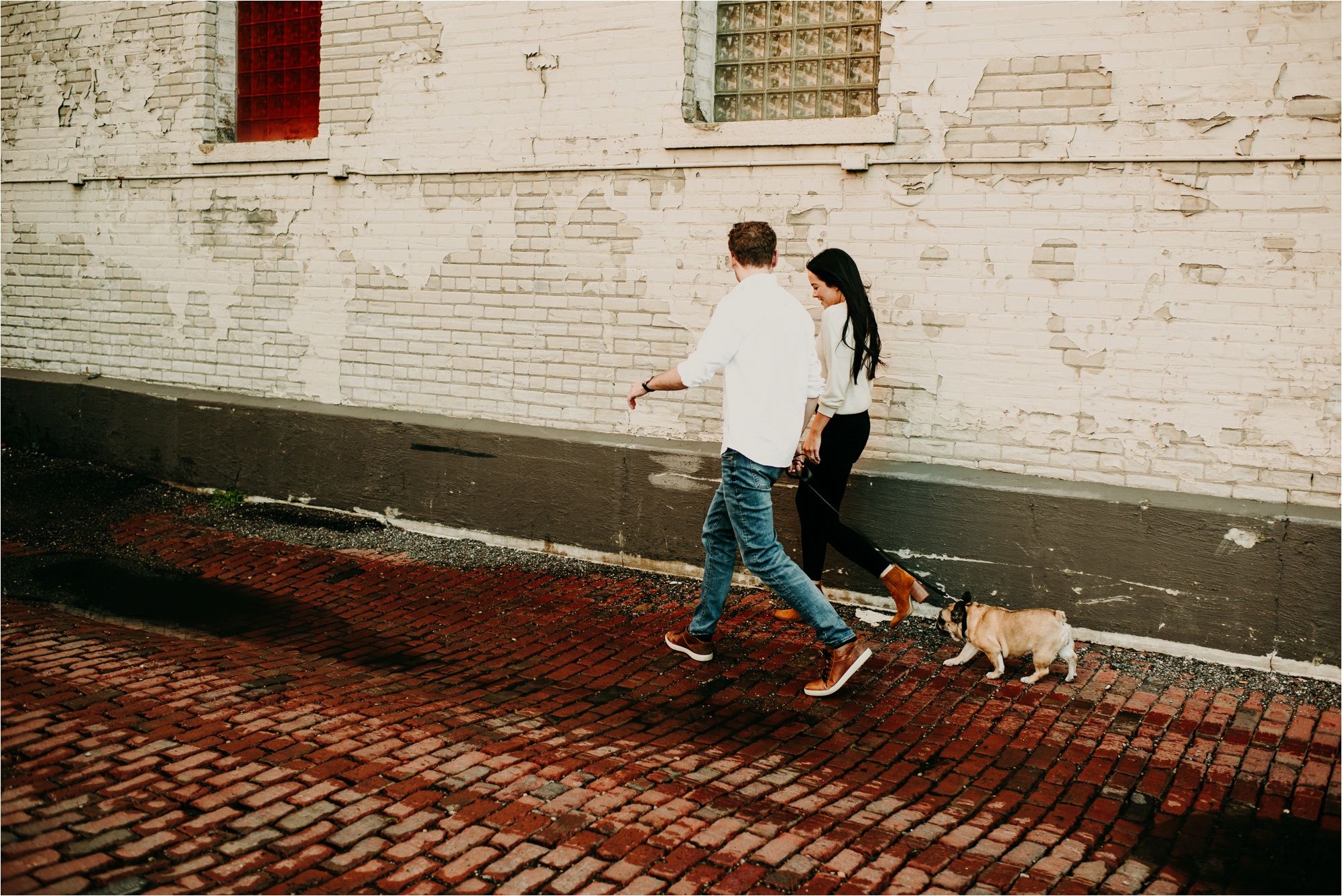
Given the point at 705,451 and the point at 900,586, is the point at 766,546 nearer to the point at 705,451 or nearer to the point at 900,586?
the point at 900,586

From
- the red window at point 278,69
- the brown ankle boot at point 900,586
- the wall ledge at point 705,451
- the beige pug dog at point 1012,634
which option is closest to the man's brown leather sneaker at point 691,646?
the brown ankle boot at point 900,586

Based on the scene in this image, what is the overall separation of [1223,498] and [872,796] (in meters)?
2.67

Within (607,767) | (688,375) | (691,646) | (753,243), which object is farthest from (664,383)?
(607,767)

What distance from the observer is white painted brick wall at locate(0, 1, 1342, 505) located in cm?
525

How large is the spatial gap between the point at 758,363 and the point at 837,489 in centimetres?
Answer: 123

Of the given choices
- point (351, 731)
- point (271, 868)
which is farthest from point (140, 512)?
point (271, 868)

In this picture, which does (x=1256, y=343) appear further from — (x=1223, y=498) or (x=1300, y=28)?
(x=1300, y=28)

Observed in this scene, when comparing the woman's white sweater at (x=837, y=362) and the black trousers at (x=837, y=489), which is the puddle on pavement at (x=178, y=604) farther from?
the woman's white sweater at (x=837, y=362)

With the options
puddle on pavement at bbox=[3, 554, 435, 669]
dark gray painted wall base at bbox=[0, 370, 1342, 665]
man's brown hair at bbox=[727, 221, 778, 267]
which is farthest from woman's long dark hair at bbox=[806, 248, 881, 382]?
puddle on pavement at bbox=[3, 554, 435, 669]

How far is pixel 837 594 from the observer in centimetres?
623

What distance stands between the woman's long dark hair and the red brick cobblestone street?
1510 mm

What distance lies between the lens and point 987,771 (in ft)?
13.7

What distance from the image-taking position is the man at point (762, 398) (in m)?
4.75

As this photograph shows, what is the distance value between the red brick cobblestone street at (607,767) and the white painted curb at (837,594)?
0.26m
